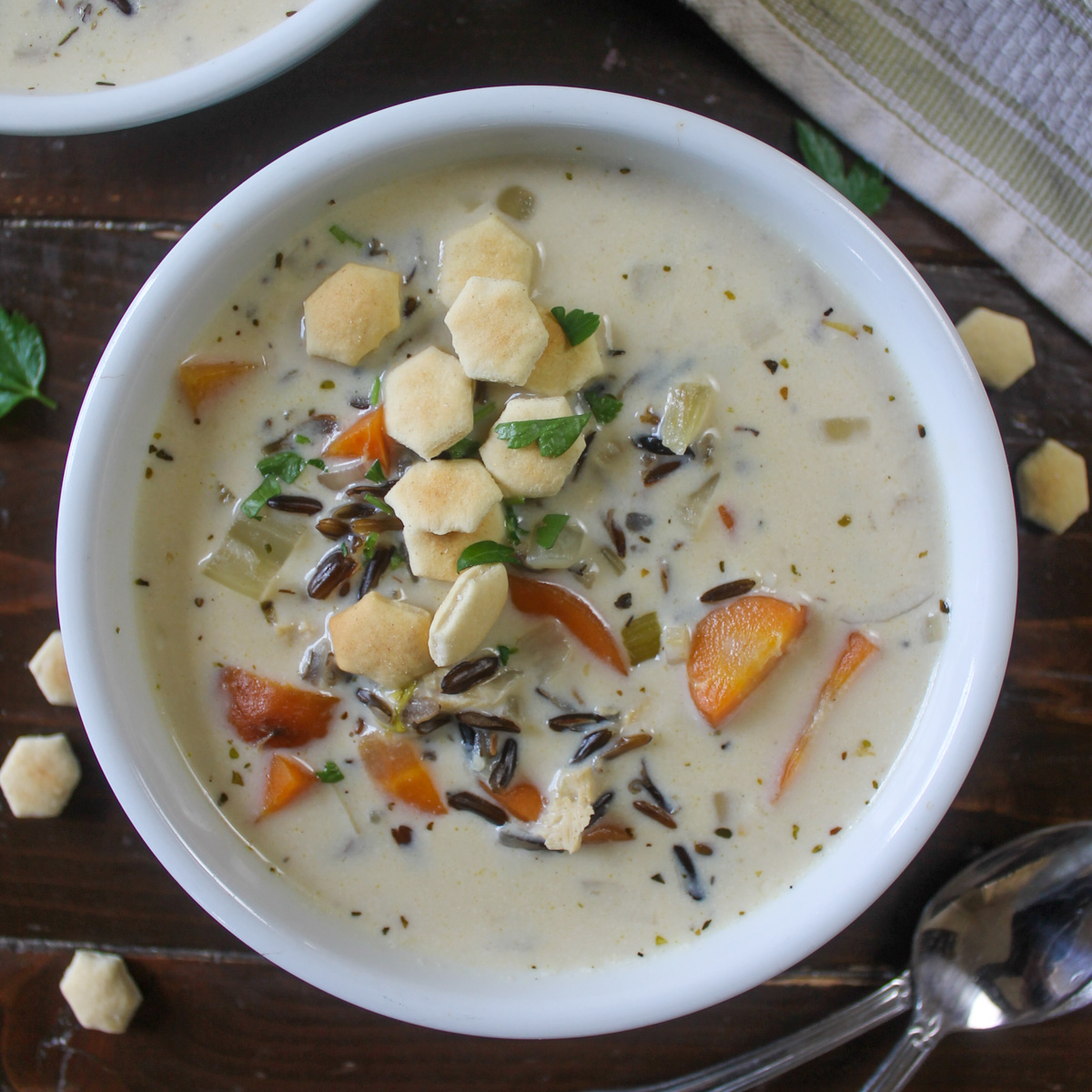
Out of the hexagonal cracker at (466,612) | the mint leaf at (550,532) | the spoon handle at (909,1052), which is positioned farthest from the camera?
the spoon handle at (909,1052)

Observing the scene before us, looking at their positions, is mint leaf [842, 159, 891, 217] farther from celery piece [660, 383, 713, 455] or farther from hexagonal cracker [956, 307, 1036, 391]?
celery piece [660, 383, 713, 455]

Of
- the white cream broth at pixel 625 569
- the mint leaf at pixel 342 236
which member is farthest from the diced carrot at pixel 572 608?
the mint leaf at pixel 342 236

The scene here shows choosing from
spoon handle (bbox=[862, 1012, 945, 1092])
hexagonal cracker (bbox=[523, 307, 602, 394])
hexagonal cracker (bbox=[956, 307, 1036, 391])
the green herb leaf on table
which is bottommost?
spoon handle (bbox=[862, 1012, 945, 1092])

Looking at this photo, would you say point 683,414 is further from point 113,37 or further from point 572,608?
point 113,37

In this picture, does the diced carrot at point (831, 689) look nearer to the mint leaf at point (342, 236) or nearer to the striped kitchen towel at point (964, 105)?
the striped kitchen towel at point (964, 105)

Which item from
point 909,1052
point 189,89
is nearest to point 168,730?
point 189,89

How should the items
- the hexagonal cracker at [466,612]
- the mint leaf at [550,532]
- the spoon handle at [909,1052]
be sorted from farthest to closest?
1. the spoon handle at [909,1052]
2. the mint leaf at [550,532]
3. the hexagonal cracker at [466,612]

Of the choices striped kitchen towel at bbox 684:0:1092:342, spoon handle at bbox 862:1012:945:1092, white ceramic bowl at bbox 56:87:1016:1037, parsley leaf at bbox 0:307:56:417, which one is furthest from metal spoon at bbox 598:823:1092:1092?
parsley leaf at bbox 0:307:56:417
